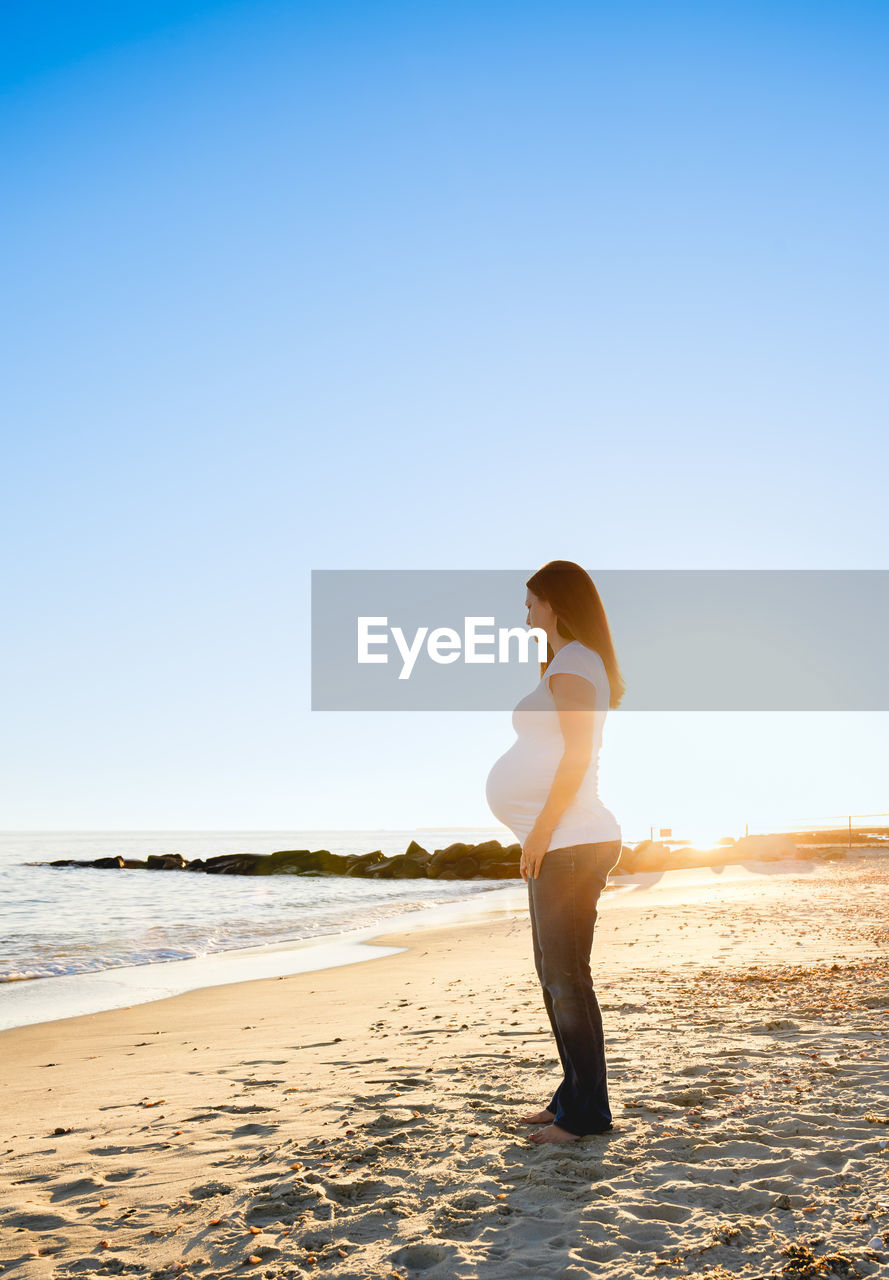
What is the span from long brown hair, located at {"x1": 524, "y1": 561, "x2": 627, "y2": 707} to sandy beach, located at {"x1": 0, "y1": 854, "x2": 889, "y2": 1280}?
1856mm

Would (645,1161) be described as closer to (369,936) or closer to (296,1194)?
(296,1194)

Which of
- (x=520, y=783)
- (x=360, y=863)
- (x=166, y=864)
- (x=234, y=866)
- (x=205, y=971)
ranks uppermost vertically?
(x=520, y=783)

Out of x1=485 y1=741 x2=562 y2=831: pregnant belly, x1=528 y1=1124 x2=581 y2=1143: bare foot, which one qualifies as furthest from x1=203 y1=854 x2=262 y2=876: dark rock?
x1=485 y1=741 x2=562 y2=831: pregnant belly

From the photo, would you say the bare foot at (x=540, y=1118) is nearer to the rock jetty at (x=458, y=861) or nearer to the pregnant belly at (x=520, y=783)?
the pregnant belly at (x=520, y=783)

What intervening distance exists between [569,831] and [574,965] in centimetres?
56

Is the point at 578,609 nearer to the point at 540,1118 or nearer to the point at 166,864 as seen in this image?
the point at 540,1118

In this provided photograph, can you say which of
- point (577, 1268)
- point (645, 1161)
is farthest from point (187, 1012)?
point (577, 1268)

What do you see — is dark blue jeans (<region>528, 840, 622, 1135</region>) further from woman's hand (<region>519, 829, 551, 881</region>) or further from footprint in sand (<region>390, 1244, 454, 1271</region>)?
footprint in sand (<region>390, 1244, 454, 1271</region>)

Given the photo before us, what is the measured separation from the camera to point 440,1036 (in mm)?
6105

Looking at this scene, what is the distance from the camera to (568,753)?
11.6ft

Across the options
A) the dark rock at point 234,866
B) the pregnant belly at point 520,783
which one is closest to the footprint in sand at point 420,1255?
the pregnant belly at point 520,783

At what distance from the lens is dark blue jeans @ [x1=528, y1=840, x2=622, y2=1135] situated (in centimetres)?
357

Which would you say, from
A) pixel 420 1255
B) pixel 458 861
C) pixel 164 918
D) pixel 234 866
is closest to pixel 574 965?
pixel 420 1255

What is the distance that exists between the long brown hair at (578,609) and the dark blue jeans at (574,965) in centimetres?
70
